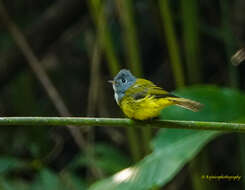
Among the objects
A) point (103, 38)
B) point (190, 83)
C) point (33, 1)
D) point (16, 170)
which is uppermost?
point (33, 1)

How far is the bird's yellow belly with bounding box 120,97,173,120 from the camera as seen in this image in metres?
2.12

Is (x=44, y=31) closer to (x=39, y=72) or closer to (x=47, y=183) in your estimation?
(x=39, y=72)

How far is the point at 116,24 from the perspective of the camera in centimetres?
445

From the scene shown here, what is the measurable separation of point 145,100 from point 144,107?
39mm

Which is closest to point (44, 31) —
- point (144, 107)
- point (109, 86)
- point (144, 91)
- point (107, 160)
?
point (109, 86)

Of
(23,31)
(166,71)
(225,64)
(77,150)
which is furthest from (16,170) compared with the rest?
(225,64)

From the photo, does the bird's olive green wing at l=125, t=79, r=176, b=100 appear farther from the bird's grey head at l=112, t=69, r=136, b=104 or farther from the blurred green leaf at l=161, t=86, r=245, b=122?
the blurred green leaf at l=161, t=86, r=245, b=122

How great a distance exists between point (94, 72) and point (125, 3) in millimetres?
583

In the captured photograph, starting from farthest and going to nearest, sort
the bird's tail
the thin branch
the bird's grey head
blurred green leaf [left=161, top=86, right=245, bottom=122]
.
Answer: the thin branch → blurred green leaf [left=161, top=86, right=245, bottom=122] → the bird's grey head → the bird's tail

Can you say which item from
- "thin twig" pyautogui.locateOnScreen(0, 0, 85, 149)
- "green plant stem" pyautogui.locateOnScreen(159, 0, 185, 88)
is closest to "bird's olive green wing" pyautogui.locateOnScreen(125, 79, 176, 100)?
"green plant stem" pyautogui.locateOnScreen(159, 0, 185, 88)

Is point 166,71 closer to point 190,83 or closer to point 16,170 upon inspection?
point 190,83

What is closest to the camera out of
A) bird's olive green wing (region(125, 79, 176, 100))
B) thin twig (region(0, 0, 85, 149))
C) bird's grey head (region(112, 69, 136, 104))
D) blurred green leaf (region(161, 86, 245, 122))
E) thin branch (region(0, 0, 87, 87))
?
bird's olive green wing (region(125, 79, 176, 100))

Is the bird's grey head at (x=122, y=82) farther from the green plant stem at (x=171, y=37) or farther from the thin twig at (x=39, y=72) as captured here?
the thin twig at (x=39, y=72)

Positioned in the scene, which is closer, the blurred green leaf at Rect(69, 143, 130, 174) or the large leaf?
the large leaf
